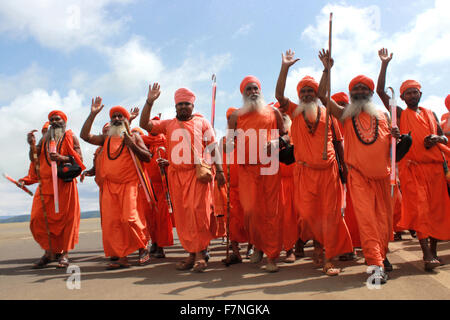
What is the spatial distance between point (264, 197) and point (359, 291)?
6.61ft

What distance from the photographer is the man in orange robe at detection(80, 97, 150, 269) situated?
600 cm

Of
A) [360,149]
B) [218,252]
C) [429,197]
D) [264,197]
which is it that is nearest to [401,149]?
[360,149]

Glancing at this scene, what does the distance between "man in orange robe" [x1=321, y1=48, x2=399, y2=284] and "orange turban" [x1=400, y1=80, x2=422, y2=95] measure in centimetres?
83

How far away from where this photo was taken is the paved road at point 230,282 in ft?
13.0

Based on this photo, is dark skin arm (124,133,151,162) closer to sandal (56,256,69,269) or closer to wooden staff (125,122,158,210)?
wooden staff (125,122,158,210)

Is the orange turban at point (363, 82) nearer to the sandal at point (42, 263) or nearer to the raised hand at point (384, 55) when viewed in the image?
the raised hand at point (384, 55)

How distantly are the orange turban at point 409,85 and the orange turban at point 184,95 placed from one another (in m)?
2.99

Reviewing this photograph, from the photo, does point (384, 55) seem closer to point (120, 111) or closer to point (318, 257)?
point (318, 257)

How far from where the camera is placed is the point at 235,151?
20.5 feet

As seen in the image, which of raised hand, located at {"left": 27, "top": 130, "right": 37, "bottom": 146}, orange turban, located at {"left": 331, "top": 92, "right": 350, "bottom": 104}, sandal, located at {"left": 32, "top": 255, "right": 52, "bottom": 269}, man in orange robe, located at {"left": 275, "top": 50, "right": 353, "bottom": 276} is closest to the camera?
man in orange robe, located at {"left": 275, "top": 50, "right": 353, "bottom": 276}

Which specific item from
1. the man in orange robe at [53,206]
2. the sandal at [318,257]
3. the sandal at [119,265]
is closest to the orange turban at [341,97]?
the sandal at [318,257]

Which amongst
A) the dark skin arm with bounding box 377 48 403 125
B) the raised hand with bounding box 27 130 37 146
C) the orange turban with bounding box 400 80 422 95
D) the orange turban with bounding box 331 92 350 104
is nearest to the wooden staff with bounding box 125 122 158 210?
the raised hand with bounding box 27 130 37 146

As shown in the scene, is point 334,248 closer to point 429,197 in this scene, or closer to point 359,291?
point 359,291

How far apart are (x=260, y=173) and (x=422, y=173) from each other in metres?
2.17
